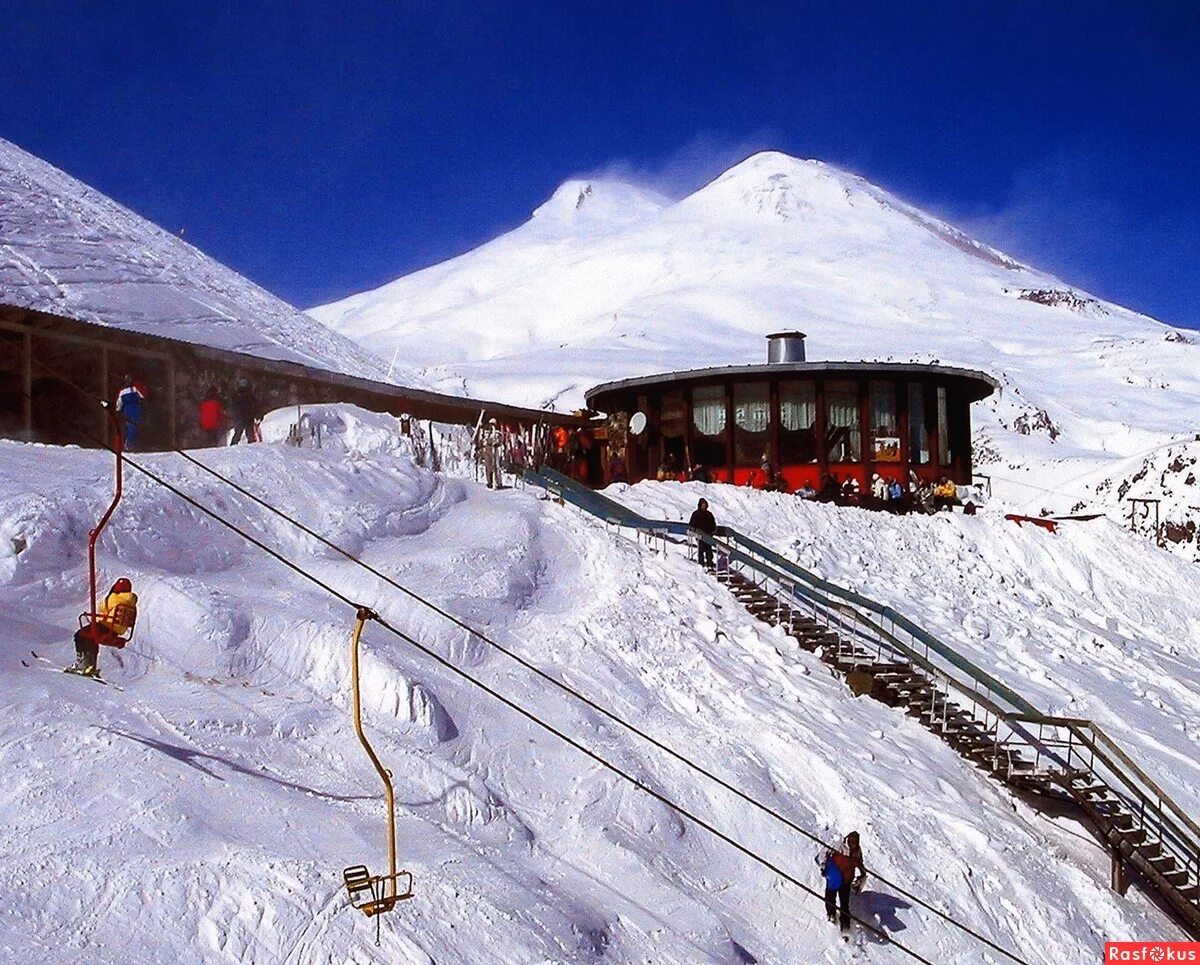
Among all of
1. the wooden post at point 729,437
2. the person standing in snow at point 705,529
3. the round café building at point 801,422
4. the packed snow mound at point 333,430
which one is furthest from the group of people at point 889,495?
the packed snow mound at point 333,430

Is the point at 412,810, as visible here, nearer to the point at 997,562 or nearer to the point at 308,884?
the point at 308,884

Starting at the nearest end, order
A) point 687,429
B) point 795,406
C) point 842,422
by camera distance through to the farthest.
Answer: point 842,422 < point 795,406 < point 687,429

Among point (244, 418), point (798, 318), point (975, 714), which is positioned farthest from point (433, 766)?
point (798, 318)

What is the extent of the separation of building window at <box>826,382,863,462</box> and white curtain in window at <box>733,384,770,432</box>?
1528 millimetres

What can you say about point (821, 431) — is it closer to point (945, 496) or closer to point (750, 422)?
point (750, 422)

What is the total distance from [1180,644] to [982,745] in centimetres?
1062

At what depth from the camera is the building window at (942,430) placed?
28.2 metres

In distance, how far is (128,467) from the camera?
1448 centimetres

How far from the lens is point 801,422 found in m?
27.3

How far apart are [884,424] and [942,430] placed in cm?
214

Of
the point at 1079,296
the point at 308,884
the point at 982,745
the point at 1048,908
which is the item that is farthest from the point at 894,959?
the point at 1079,296

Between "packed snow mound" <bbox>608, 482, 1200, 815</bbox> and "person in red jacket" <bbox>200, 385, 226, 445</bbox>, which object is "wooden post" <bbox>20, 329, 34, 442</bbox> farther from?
"packed snow mound" <bbox>608, 482, 1200, 815</bbox>

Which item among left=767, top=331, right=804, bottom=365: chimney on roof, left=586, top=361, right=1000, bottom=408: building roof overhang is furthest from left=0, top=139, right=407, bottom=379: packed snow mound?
left=767, top=331, right=804, bottom=365: chimney on roof

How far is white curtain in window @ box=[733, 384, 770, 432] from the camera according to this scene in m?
27.5
